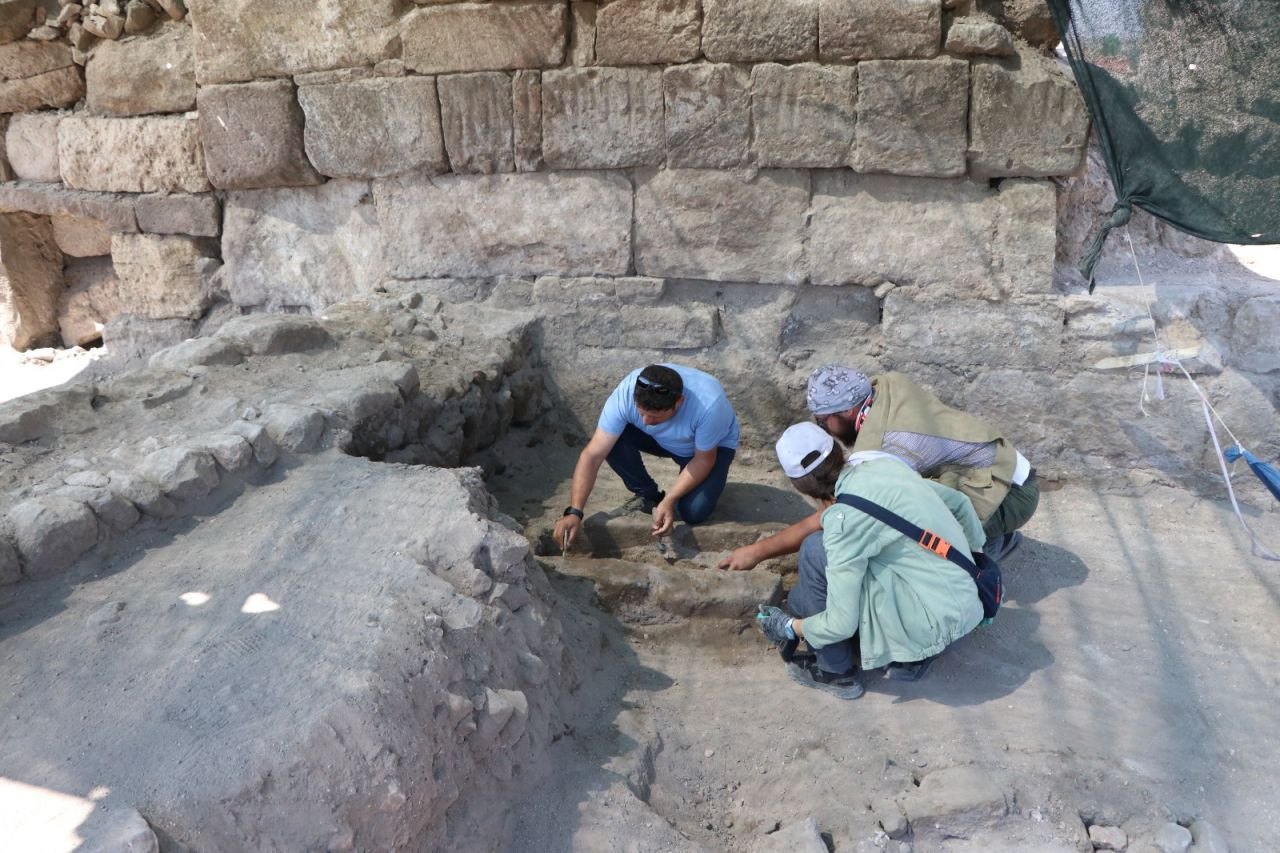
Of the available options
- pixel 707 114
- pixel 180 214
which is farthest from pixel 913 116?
pixel 180 214

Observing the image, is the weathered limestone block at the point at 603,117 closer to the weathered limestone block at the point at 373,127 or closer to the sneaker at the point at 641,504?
the weathered limestone block at the point at 373,127

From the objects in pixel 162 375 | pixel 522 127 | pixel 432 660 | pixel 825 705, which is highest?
pixel 522 127

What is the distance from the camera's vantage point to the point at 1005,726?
2922 mm

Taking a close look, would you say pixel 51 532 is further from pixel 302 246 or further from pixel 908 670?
pixel 302 246

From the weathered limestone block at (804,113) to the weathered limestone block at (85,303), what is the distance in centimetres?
496

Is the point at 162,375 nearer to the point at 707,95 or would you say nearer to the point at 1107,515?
the point at 707,95

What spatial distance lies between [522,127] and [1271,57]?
3.22 meters

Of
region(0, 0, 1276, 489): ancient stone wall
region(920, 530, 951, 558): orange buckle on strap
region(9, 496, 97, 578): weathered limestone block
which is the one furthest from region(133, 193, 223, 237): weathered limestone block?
region(920, 530, 951, 558): orange buckle on strap

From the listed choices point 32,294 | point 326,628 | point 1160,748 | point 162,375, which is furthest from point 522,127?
point 32,294

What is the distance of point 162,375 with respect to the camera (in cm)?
380

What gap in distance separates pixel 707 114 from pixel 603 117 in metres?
0.51

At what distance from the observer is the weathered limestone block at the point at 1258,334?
157 inches

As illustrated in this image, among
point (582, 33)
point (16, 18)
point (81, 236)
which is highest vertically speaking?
point (16, 18)

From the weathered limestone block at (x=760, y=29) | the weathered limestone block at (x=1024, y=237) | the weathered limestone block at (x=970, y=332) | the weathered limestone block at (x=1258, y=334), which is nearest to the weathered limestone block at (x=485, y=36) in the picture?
the weathered limestone block at (x=760, y=29)
